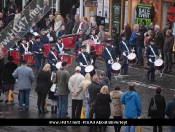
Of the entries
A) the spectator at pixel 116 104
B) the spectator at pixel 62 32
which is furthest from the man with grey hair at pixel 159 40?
the spectator at pixel 116 104

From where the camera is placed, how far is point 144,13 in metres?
27.3

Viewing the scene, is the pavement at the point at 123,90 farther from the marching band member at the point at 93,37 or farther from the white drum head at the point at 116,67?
the marching band member at the point at 93,37

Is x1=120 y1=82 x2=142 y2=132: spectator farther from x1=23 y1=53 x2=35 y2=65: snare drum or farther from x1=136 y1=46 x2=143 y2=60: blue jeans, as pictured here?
x1=136 y1=46 x2=143 y2=60: blue jeans

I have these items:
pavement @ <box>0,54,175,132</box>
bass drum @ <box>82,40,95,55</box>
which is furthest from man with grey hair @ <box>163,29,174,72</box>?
bass drum @ <box>82,40,95,55</box>

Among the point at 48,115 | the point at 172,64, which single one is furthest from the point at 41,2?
the point at 172,64

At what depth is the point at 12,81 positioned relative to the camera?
17281 mm

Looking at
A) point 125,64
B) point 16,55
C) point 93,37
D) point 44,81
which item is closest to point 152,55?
point 125,64

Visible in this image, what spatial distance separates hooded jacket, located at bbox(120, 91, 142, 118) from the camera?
12820 millimetres

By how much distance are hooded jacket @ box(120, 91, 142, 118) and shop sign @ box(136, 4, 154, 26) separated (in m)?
14.3

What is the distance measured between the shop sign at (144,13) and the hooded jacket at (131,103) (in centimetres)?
1430

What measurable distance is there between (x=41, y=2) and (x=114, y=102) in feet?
9.55

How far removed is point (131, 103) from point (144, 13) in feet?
49.1

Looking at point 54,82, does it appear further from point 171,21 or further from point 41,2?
point 171,21

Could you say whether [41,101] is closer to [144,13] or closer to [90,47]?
[90,47]
